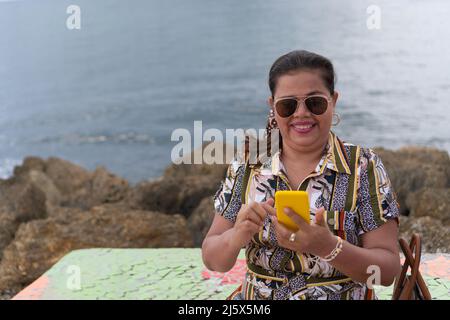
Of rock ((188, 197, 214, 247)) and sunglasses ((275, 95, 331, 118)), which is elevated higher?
sunglasses ((275, 95, 331, 118))

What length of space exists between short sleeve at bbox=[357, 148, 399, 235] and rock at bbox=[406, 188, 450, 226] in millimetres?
2933

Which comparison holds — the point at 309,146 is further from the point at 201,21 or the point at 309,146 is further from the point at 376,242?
the point at 201,21

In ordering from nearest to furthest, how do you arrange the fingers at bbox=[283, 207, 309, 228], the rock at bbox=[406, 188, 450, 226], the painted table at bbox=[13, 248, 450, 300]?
the fingers at bbox=[283, 207, 309, 228], the painted table at bbox=[13, 248, 450, 300], the rock at bbox=[406, 188, 450, 226]

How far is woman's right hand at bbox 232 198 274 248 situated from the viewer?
6.90 feet

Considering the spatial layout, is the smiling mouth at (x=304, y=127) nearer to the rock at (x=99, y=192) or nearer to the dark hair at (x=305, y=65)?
the dark hair at (x=305, y=65)

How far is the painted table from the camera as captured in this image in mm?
3748

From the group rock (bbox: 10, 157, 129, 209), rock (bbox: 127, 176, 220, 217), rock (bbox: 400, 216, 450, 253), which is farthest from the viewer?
rock (bbox: 10, 157, 129, 209)

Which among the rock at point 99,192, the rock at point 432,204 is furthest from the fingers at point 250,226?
the rock at point 99,192

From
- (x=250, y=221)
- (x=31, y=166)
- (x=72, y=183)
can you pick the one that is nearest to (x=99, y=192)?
(x=72, y=183)

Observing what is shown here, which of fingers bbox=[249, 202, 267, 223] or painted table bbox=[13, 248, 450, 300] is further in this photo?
painted table bbox=[13, 248, 450, 300]

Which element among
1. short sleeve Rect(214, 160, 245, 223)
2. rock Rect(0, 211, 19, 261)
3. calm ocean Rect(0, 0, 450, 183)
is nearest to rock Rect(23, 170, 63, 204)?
rock Rect(0, 211, 19, 261)

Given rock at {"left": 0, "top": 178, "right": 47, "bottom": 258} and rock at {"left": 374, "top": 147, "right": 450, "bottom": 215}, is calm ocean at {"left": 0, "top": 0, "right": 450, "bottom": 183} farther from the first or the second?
rock at {"left": 0, "top": 178, "right": 47, "bottom": 258}

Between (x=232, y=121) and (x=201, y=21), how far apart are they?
1807 centimetres

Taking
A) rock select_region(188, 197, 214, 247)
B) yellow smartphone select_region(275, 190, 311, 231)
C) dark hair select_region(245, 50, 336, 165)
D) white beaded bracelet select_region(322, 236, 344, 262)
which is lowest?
rock select_region(188, 197, 214, 247)
